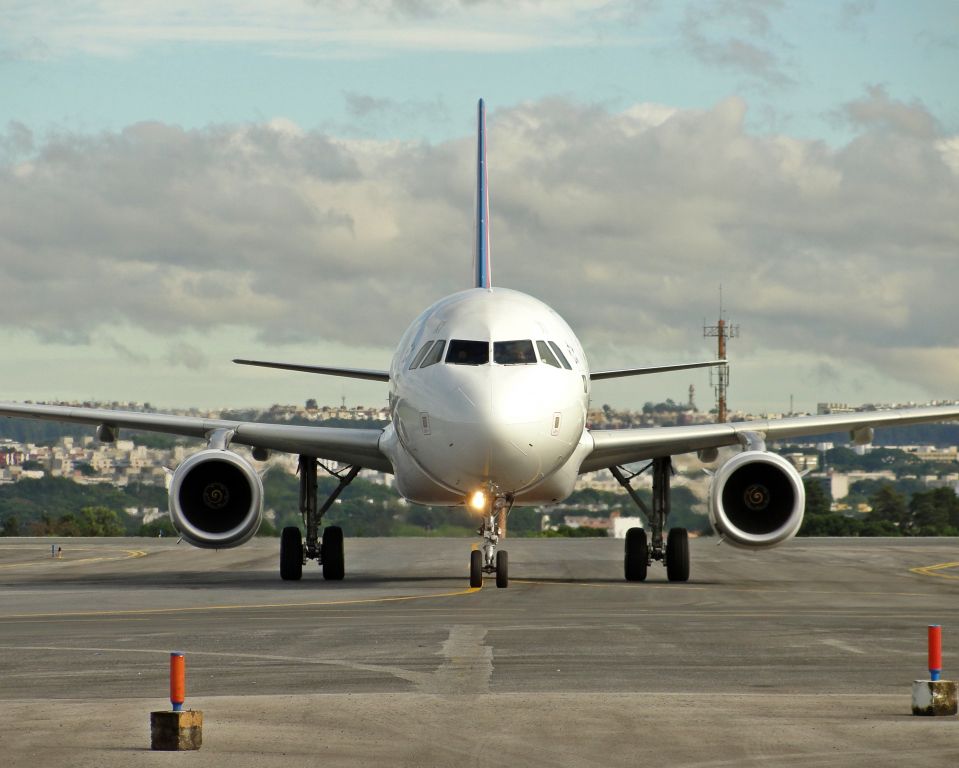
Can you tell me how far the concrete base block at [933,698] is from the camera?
11.7 m

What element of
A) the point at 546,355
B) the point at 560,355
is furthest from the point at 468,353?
the point at 560,355

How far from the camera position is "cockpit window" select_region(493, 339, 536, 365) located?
23.5m

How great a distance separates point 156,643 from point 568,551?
25819mm

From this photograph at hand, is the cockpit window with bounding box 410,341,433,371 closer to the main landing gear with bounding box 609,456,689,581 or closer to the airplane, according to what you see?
the airplane

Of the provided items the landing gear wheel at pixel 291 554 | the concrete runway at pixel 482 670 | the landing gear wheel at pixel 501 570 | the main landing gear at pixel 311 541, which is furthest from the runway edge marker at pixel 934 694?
the landing gear wheel at pixel 291 554

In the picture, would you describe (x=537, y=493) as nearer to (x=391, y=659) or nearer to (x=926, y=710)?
(x=391, y=659)

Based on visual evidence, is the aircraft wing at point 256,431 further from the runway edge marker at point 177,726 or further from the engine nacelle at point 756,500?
the runway edge marker at point 177,726

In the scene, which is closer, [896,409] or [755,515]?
[755,515]

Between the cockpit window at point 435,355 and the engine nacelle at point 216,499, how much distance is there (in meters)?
4.24

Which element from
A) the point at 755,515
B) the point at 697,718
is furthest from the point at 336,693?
the point at 755,515

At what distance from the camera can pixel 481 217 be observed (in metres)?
35.5

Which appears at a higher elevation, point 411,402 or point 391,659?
point 411,402

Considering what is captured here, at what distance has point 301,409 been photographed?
142ft

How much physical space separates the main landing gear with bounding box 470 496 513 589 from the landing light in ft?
0.43
